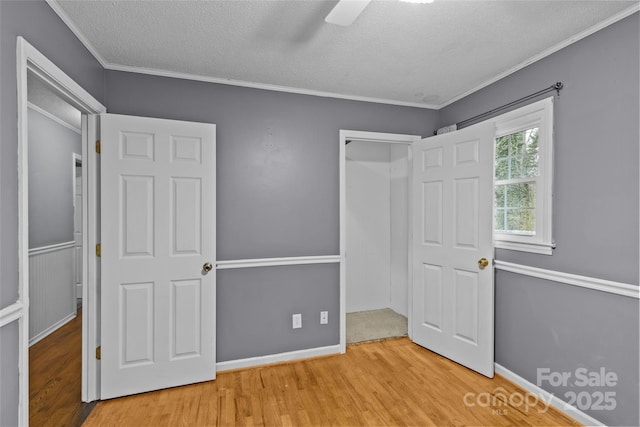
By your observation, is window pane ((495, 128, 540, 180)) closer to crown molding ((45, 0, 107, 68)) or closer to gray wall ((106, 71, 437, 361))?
gray wall ((106, 71, 437, 361))

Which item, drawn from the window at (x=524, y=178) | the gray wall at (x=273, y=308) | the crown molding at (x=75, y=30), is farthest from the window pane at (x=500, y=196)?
the crown molding at (x=75, y=30)

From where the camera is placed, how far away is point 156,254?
2.33m

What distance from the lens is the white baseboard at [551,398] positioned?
194 cm

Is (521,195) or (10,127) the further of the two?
(521,195)

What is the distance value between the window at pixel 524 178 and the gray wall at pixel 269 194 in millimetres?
1270

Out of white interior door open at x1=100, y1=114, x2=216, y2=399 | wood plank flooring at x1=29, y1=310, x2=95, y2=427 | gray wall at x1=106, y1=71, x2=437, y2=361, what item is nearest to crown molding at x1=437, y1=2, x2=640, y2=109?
gray wall at x1=106, y1=71, x2=437, y2=361

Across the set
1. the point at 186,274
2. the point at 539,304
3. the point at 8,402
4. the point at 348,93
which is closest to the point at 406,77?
the point at 348,93

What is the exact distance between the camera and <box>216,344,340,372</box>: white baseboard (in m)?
2.64

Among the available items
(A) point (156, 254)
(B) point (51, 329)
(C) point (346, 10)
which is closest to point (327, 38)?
(C) point (346, 10)

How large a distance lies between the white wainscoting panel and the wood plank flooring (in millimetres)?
170

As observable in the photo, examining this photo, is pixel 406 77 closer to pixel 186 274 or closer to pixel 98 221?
pixel 186 274

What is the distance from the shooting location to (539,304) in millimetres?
2250

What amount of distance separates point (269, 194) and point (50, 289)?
2.83 m

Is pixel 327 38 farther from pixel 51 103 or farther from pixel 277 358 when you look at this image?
pixel 51 103
